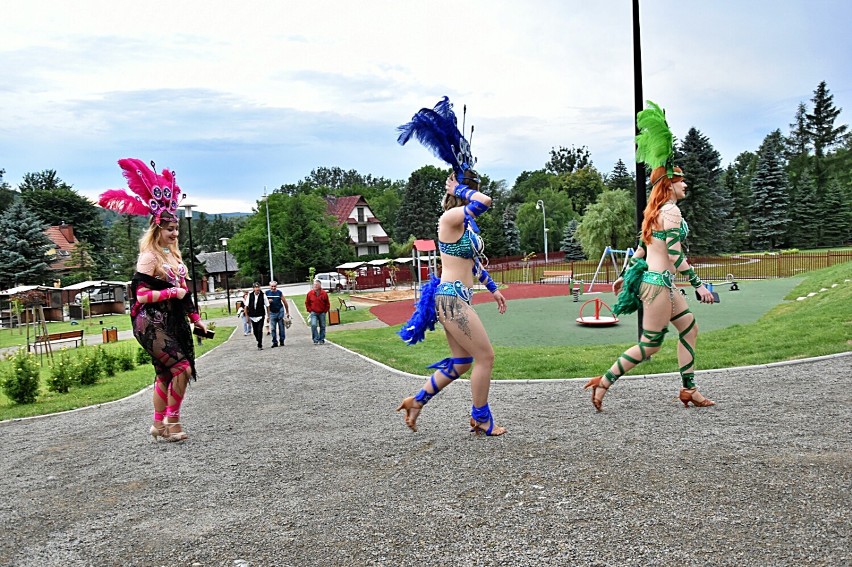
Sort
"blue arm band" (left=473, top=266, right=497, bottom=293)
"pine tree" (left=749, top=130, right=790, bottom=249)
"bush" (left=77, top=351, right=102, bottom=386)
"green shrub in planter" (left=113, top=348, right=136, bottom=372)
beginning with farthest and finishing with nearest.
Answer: "pine tree" (left=749, top=130, right=790, bottom=249) < "green shrub in planter" (left=113, top=348, right=136, bottom=372) < "bush" (left=77, top=351, right=102, bottom=386) < "blue arm band" (left=473, top=266, right=497, bottom=293)

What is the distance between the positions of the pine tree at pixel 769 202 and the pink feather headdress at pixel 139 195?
5985cm

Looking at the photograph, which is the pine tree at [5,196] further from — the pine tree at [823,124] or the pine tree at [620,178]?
the pine tree at [823,124]

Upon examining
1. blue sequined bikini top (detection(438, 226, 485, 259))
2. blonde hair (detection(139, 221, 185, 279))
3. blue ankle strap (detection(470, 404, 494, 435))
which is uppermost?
blonde hair (detection(139, 221, 185, 279))

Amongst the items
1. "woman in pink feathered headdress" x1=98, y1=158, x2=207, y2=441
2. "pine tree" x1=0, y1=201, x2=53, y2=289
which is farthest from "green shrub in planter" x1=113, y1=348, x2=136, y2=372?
"pine tree" x1=0, y1=201, x2=53, y2=289

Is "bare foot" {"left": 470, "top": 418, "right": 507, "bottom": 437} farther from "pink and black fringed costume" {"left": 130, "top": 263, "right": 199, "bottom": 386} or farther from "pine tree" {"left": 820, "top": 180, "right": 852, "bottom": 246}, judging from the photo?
"pine tree" {"left": 820, "top": 180, "right": 852, "bottom": 246}

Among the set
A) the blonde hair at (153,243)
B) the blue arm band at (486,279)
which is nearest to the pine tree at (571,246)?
the blue arm band at (486,279)

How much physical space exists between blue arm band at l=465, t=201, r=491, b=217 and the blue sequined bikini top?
0.25 metres

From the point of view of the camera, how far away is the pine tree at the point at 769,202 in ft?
181

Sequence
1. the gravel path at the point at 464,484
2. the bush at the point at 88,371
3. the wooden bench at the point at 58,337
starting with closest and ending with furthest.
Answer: the gravel path at the point at 464,484 → the bush at the point at 88,371 → the wooden bench at the point at 58,337

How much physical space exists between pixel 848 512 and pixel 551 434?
229 cm

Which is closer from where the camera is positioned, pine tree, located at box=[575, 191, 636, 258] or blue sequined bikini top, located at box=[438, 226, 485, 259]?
blue sequined bikini top, located at box=[438, 226, 485, 259]

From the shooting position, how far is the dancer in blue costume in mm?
5227

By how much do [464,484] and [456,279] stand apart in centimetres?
183

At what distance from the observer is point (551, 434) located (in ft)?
17.3
